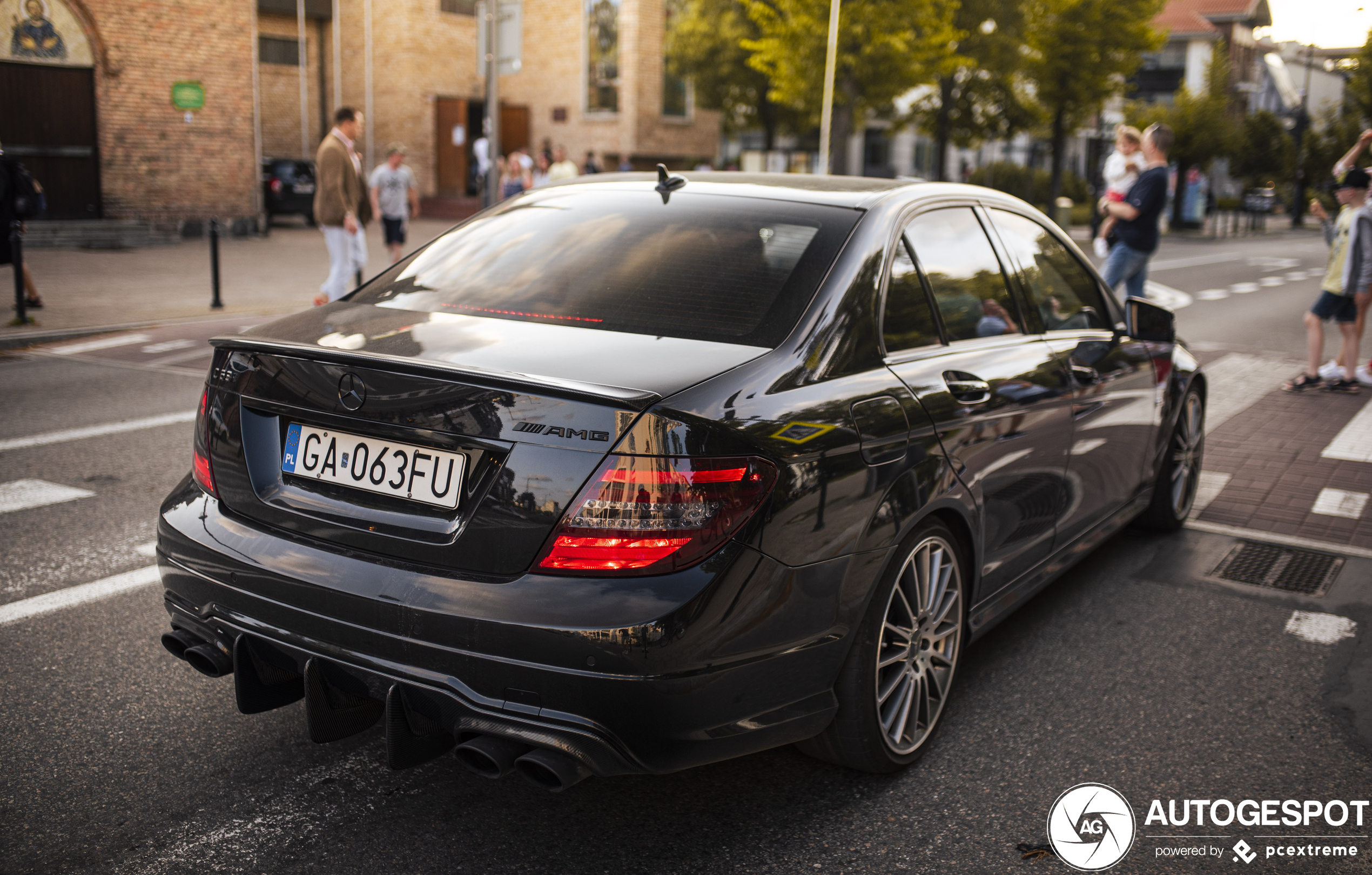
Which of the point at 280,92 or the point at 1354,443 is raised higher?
the point at 280,92

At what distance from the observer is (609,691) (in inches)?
92.7

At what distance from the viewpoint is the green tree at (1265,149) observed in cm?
5019

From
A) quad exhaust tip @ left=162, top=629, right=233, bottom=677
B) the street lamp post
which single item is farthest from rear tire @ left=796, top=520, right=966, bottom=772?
the street lamp post

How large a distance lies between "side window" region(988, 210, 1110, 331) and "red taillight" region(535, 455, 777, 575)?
2090 millimetres

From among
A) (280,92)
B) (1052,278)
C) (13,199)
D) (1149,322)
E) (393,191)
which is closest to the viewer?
(1052,278)

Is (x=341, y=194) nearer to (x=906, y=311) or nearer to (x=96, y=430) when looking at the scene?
(x=96, y=430)

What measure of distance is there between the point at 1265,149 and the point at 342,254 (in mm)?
48610

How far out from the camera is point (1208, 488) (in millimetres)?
6598

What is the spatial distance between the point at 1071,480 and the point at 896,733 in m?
1.40

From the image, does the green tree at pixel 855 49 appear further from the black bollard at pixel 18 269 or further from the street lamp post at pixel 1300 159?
the street lamp post at pixel 1300 159

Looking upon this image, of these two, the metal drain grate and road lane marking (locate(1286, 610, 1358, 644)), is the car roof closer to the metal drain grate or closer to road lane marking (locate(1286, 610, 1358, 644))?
road lane marking (locate(1286, 610, 1358, 644))

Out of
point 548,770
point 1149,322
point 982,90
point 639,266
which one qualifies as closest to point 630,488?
point 548,770

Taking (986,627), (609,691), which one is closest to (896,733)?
(986,627)

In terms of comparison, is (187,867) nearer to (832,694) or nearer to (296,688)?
(296,688)
